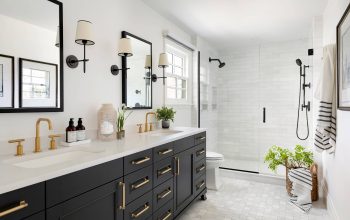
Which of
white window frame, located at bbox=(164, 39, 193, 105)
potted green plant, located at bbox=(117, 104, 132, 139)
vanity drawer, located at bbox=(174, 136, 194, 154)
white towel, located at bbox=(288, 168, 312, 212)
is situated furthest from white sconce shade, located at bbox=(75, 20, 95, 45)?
white towel, located at bbox=(288, 168, 312, 212)

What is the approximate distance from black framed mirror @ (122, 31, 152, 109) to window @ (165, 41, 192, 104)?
49 cm

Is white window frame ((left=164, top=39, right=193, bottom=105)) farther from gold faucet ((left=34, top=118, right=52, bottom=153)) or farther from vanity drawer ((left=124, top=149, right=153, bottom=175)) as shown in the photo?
gold faucet ((left=34, top=118, right=52, bottom=153))

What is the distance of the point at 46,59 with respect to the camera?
164 cm

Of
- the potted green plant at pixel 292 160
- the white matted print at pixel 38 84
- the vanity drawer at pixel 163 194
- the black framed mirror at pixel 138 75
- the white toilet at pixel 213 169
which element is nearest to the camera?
the white matted print at pixel 38 84

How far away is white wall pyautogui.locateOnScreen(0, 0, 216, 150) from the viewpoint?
5.16ft

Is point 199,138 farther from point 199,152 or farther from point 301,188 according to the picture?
point 301,188

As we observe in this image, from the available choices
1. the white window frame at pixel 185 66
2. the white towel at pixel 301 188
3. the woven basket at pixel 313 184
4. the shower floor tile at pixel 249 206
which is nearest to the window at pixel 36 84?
the white window frame at pixel 185 66

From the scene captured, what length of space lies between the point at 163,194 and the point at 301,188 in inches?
70.4

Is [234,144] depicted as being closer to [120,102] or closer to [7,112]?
[120,102]

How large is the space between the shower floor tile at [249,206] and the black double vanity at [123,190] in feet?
0.66

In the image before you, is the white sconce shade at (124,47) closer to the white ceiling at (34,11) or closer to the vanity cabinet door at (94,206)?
the white ceiling at (34,11)

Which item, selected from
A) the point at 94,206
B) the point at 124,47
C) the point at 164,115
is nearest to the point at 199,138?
the point at 164,115

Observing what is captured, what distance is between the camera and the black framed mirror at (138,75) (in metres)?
2.40

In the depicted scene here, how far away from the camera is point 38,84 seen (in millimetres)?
1605
